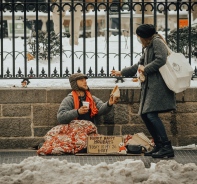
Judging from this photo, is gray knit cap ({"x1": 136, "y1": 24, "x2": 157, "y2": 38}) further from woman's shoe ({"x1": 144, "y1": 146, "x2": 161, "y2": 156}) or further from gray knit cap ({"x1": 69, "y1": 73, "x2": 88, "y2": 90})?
woman's shoe ({"x1": 144, "y1": 146, "x2": 161, "y2": 156})

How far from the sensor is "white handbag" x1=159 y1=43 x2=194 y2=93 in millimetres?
10539

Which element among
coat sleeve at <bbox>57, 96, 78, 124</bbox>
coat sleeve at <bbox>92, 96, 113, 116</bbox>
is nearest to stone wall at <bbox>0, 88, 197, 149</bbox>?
coat sleeve at <bbox>92, 96, 113, 116</bbox>

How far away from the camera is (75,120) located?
11.4m

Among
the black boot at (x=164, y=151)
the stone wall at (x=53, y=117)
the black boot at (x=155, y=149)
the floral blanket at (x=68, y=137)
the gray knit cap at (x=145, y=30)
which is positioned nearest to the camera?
the gray knit cap at (x=145, y=30)

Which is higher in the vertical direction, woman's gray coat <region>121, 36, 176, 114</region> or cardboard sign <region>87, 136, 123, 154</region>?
woman's gray coat <region>121, 36, 176, 114</region>

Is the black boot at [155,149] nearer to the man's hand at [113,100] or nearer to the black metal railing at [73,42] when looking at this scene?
the man's hand at [113,100]

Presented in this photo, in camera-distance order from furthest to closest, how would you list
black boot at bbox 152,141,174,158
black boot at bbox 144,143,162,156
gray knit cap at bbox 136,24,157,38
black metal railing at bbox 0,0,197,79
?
black metal railing at bbox 0,0,197,79 < black boot at bbox 144,143,162,156 < black boot at bbox 152,141,174,158 < gray knit cap at bbox 136,24,157,38

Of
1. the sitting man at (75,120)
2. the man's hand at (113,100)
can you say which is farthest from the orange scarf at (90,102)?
the man's hand at (113,100)

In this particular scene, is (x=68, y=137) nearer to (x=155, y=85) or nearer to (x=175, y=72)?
(x=155, y=85)

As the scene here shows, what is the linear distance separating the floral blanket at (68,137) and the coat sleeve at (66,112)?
0.13 meters

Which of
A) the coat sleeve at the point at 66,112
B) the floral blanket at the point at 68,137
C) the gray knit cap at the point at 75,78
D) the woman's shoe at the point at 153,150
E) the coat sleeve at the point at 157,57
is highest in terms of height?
the coat sleeve at the point at 157,57

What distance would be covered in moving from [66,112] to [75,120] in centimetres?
23

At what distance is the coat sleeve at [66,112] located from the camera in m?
11.2

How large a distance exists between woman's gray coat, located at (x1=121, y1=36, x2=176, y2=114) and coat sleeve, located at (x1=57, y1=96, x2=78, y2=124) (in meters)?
0.99
